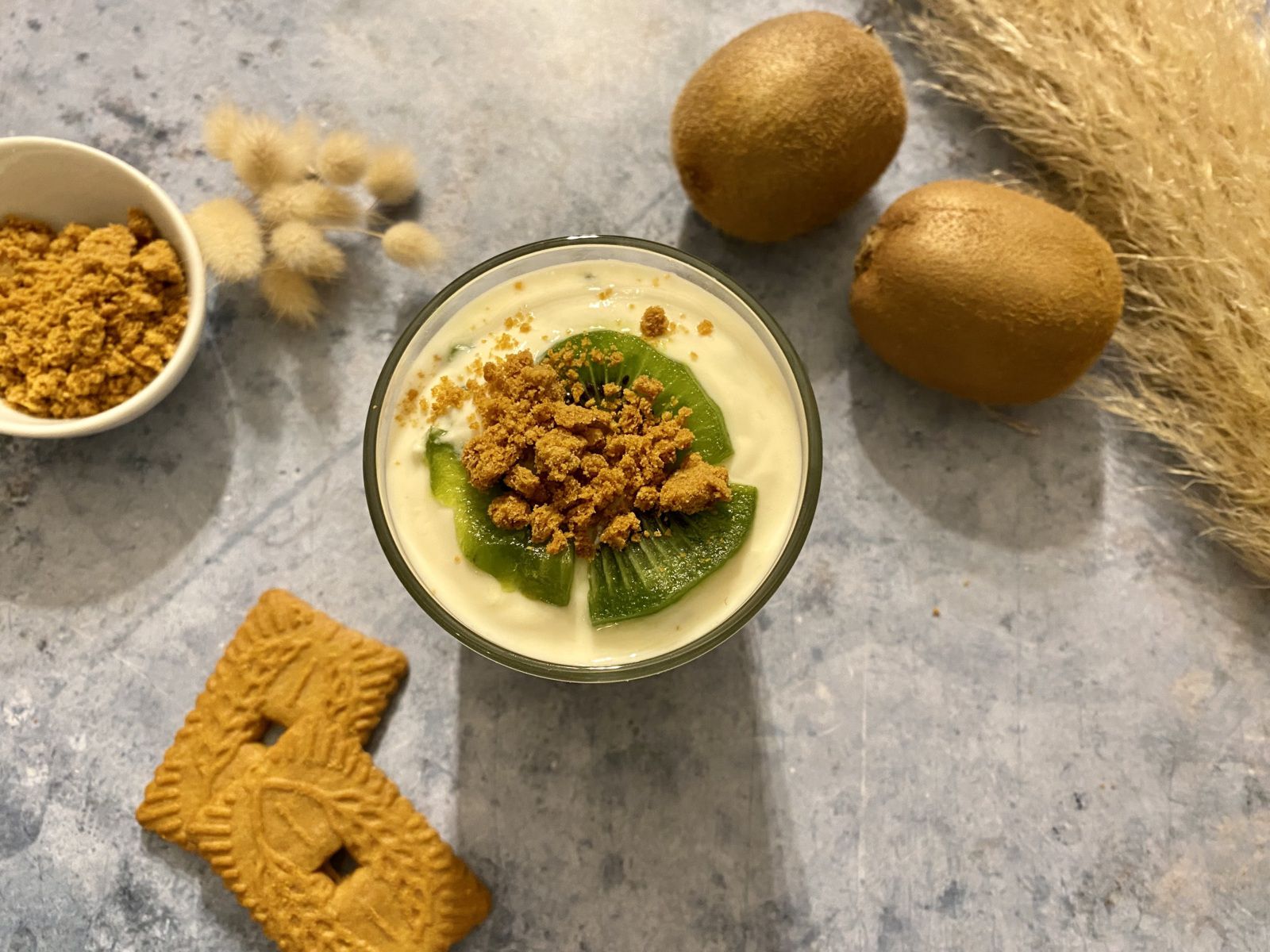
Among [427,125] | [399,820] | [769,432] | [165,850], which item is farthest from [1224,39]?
[165,850]

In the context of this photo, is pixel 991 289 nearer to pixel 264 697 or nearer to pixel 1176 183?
pixel 1176 183

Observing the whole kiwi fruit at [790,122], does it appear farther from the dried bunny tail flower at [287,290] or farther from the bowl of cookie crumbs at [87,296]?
the bowl of cookie crumbs at [87,296]

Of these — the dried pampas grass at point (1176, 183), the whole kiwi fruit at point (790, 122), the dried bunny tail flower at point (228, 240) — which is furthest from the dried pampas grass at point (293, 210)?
the dried pampas grass at point (1176, 183)

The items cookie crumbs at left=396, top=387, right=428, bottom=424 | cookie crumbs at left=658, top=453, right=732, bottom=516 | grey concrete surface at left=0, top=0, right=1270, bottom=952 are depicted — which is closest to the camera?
cookie crumbs at left=658, top=453, right=732, bottom=516

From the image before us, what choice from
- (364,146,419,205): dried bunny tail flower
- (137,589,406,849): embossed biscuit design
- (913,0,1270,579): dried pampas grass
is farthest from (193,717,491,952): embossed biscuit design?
(913,0,1270,579): dried pampas grass

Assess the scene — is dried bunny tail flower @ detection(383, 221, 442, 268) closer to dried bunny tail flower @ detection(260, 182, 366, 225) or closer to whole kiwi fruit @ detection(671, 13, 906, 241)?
dried bunny tail flower @ detection(260, 182, 366, 225)

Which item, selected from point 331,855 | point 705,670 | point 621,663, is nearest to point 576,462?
point 621,663

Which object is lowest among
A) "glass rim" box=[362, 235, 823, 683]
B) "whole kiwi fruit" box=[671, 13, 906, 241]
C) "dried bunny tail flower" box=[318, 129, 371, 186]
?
"glass rim" box=[362, 235, 823, 683]

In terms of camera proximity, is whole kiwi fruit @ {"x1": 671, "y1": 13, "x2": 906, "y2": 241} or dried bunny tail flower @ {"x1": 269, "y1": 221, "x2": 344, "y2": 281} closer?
whole kiwi fruit @ {"x1": 671, "y1": 13, "x2": 906, "y2": 241}
